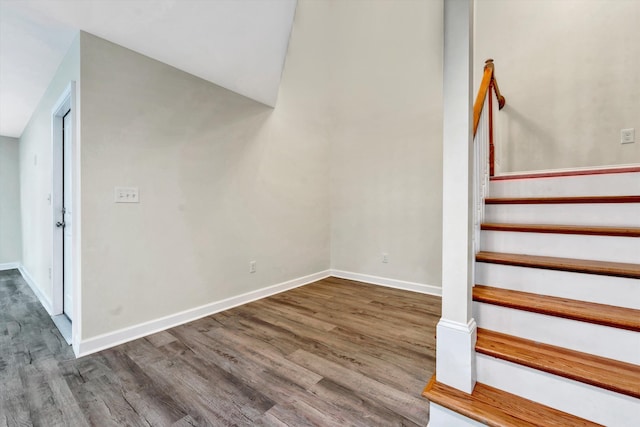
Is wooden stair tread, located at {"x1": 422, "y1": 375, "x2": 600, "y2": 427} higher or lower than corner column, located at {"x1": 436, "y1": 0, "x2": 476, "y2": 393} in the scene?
lower

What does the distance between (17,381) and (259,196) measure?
2212mm

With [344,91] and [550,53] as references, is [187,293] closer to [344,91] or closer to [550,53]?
[344,91]

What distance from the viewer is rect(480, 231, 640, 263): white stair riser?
139 cm

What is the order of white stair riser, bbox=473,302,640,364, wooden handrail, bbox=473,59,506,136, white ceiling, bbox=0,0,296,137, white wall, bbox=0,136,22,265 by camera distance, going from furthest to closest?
white wall, bbox=0,136,22,265 < white ceiling, bbox=0,0,296,137 < wooden handrail, bbox=473,59,506,136 < white stair riser, bbox=473,302,640,364

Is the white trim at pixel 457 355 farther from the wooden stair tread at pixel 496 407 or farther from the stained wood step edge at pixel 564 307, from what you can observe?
the stained wood step edge at pixel 564 307

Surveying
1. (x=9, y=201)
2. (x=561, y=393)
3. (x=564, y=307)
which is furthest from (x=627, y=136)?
(x=9, y=201)

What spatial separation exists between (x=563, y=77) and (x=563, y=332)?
2.77 metres

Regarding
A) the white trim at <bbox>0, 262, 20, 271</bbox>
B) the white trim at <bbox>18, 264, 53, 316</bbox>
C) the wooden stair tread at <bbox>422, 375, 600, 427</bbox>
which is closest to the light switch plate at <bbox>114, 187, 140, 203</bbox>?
the white trim at <bbox>18, 264, 53, 316</bbox>

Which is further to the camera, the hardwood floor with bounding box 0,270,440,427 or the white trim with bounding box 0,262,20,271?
the white trim with bounding box 0,262,20,271


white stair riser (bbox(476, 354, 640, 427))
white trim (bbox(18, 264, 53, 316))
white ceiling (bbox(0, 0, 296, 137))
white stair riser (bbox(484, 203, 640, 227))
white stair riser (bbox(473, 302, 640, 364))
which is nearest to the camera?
white stair riser (bbox(476, 354, 640, 427))

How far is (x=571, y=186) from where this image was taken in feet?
6.23

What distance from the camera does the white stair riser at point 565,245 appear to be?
1387 millimetres

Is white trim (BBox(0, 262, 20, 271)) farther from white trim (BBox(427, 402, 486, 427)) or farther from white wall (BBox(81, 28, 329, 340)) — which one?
white trim (BBox(427, 402, 486, 427))

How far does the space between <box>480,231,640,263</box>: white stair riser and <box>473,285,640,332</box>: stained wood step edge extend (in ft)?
1.00
